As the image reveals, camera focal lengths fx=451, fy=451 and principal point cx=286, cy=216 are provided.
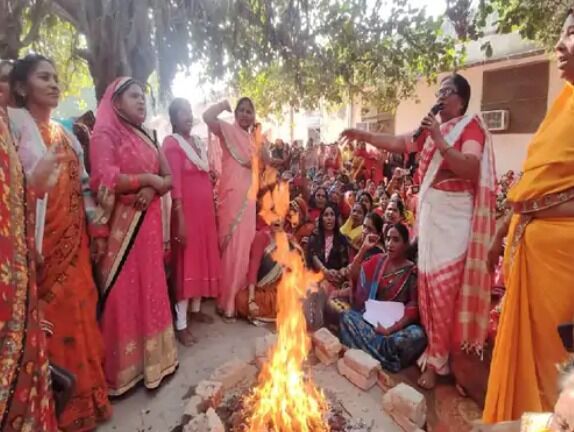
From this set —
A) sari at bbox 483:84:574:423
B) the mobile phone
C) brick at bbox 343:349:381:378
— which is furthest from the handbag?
the mobile phone

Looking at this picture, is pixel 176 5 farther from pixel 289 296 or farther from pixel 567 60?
pixel 567 60

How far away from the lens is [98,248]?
2729 millimetres

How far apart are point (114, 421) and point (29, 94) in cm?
194

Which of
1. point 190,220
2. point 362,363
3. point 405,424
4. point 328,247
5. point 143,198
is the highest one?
point 143,198

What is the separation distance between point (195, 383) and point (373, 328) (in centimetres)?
138

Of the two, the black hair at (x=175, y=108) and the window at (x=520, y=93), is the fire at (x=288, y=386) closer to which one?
the black hair at (x=175, y=108)

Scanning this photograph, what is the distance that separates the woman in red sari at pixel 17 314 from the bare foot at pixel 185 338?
2.07m

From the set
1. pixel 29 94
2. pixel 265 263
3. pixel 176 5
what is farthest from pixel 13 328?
pixel 176 5

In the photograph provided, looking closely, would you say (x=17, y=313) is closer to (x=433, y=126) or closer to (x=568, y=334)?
(x=568, y=334)

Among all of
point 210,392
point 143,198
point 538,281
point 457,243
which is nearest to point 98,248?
point 143,198

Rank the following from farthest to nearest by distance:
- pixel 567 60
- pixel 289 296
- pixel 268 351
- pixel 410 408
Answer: pixel 289 296 < pixel 268 351 < pixel 410 408 < pixel 567 60

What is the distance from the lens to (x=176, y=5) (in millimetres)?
4344

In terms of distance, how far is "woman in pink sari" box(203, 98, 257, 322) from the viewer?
399cm

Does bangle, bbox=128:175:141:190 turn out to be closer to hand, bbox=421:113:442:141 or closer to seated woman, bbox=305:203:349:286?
hand, bbox=421:113:442:141
